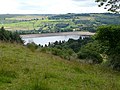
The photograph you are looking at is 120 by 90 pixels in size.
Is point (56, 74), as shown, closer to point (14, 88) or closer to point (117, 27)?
point (14, 88)

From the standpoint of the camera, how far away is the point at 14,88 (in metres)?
7.66

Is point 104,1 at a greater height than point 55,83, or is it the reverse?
point 104,1

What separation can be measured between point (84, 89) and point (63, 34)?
160m

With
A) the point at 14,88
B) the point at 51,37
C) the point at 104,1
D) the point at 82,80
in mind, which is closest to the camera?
the point at 14,88

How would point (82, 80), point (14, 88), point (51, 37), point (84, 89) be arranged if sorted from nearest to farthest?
point (14, 88) < point (84, 89) < point (82, 80) < point (51, 37)

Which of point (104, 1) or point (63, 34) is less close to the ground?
point (104, 1)

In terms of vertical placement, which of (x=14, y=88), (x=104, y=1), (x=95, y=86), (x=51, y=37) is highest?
(x=104, y=1)

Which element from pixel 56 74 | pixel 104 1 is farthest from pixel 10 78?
pixel 104 1

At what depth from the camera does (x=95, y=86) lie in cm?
968

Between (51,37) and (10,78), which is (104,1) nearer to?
(10,78)

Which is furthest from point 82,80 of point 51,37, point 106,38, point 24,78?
point 51,37

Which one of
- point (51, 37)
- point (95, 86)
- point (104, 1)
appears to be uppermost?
point (104, 1)

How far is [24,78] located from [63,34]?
15946cm

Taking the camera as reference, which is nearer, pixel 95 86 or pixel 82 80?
pixel 95 86
